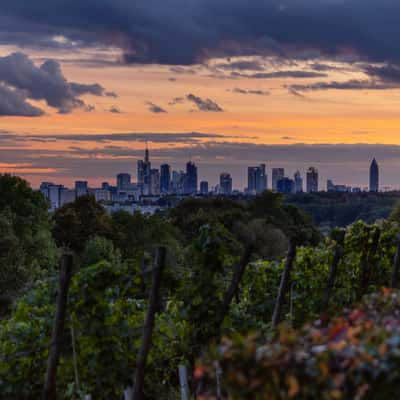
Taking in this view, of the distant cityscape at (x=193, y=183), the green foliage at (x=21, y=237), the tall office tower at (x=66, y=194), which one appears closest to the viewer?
the green foliage at (x=21, y=237)

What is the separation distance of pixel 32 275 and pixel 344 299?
1006 inches

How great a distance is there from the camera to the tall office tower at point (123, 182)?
588 feet

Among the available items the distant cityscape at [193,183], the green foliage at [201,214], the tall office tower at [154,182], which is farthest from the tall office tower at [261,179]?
the green foliage at [201,214]

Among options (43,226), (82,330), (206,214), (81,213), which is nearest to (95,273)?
(82,330)

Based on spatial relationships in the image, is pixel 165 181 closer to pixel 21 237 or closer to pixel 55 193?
pixel 55 193

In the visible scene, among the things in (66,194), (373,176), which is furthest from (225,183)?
(66,194)

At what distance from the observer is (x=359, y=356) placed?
120 inches

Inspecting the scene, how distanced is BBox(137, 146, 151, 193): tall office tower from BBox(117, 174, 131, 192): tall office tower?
10.5ft

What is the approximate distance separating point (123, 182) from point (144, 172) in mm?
8771

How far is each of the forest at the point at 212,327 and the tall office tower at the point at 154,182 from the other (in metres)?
169

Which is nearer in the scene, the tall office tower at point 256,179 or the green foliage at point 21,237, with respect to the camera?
the green foliage at point 21,237

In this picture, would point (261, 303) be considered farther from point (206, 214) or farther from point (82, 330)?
point (206, 214)

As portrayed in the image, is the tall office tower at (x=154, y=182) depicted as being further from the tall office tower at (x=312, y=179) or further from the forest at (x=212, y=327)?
the forest at (x=212, y=327)

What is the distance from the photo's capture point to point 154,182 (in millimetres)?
188750
